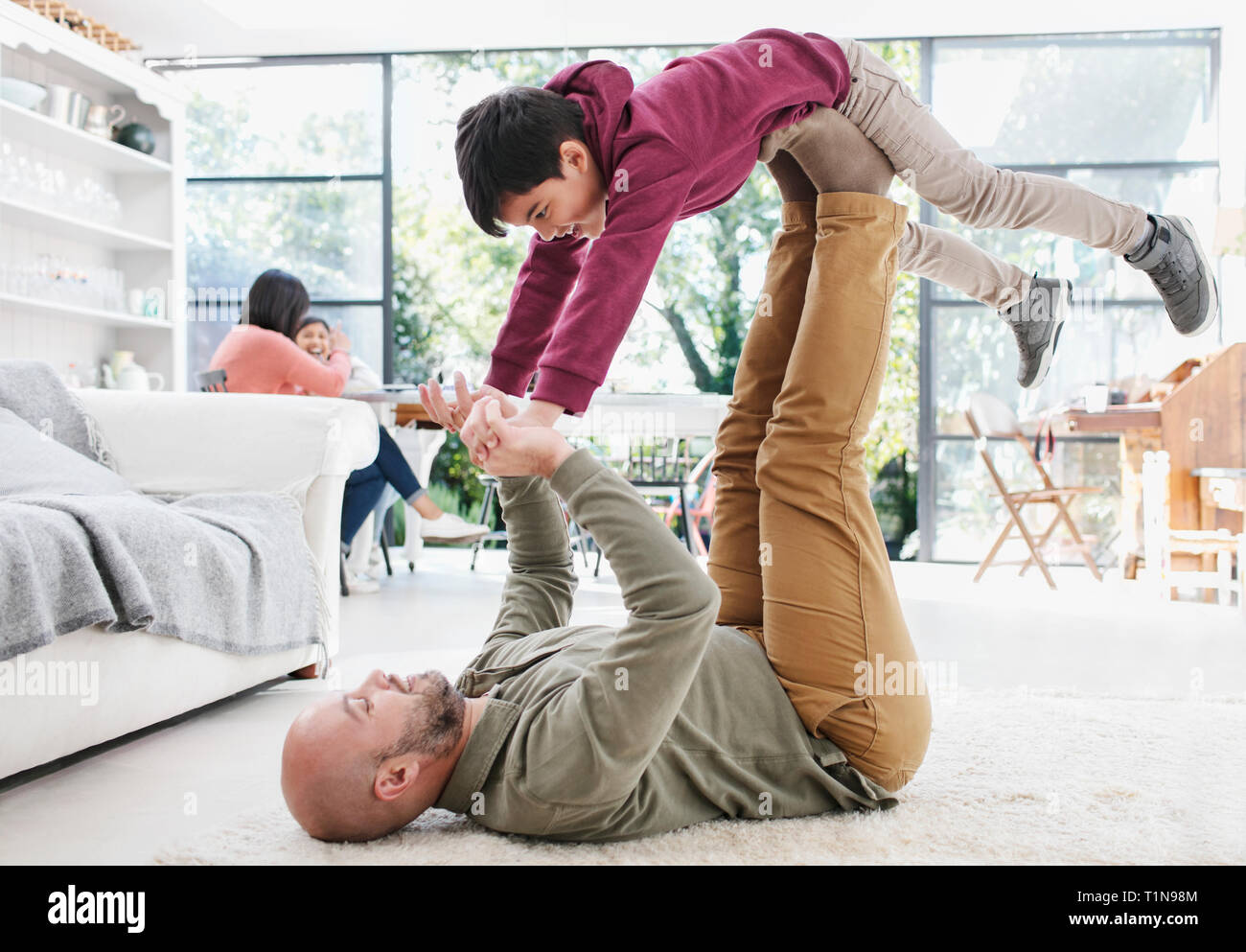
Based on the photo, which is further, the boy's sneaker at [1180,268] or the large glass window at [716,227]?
the large glass window at [716,227]

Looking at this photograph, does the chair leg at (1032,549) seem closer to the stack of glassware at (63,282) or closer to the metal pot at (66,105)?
the stack of glassware at (63,282)

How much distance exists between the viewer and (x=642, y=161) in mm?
1531

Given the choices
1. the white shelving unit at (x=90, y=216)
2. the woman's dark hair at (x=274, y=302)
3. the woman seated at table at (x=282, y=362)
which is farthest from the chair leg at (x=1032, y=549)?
the white shelving unit at (x=90, y=216)

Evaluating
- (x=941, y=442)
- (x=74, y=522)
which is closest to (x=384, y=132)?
(x=941, y=442)

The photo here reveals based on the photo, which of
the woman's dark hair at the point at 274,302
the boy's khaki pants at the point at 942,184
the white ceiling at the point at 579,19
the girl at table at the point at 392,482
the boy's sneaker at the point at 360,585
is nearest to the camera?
the boy's khaki pants at the point at 942,184

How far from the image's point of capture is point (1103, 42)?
5828 mm

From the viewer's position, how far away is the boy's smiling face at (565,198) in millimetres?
1610

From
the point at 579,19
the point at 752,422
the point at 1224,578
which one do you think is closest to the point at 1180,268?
the point at 752,422

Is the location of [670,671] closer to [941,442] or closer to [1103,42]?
[941,442]

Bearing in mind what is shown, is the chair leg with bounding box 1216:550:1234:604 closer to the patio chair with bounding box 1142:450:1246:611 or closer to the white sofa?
the patio chair with bounding box 1142:450:1246:611

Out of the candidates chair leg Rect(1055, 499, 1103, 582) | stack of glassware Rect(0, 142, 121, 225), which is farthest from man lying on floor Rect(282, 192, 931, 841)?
stack of glassware Rect(0, 142, 121, 225)

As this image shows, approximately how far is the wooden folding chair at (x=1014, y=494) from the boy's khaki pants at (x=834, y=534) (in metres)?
3.44

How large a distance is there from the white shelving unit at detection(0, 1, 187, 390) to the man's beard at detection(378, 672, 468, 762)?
174 inches
